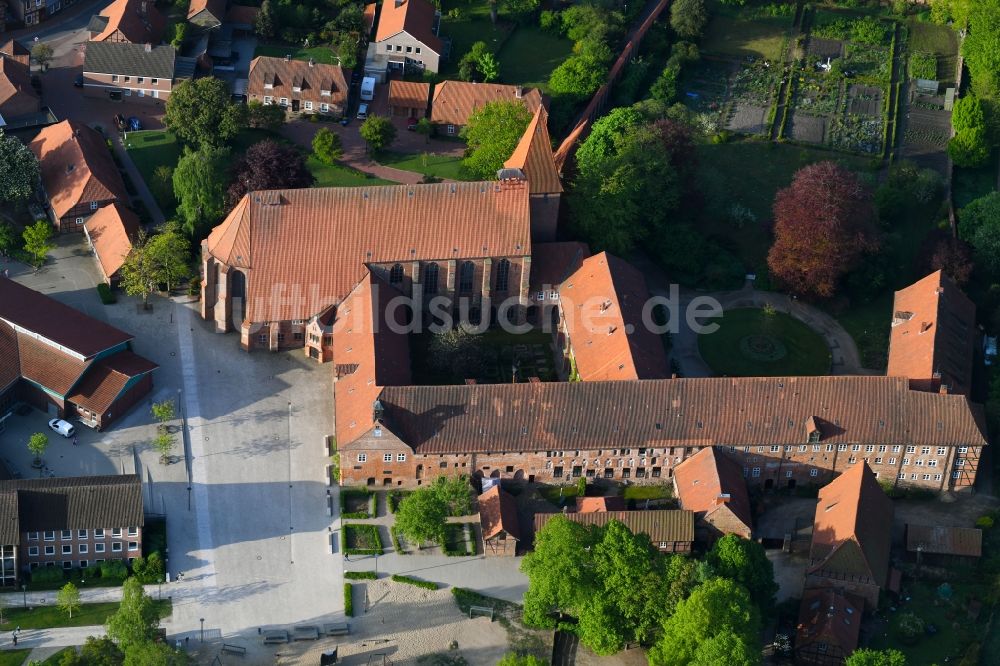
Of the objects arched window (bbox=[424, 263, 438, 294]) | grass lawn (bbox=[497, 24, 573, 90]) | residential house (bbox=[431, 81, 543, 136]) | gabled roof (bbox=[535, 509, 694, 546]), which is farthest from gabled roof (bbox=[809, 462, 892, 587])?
grass lawn (bbox=[497, 24, 573, 90])

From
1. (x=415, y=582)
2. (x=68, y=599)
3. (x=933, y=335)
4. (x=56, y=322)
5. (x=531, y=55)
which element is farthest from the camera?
(x=531, y=55)

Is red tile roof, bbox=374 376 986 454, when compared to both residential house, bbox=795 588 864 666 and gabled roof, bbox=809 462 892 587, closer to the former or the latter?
gabled roof, bbox=809 462 892 587

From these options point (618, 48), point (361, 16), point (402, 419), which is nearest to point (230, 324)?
point (402, 419)

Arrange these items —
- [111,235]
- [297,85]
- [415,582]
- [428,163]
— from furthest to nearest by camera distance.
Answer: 1. [297,85]
2. [428,163]
3. [111,235]
4. [415,582]

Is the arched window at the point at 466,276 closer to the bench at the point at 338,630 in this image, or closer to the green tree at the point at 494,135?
the green tree at the point at 494,135

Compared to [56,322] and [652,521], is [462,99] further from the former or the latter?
[652,521]

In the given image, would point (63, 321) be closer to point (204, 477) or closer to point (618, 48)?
point (204, 477)

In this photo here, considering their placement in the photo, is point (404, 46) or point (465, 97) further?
point (404, 46)

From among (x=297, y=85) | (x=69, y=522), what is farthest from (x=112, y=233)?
(x=69, y=522)
